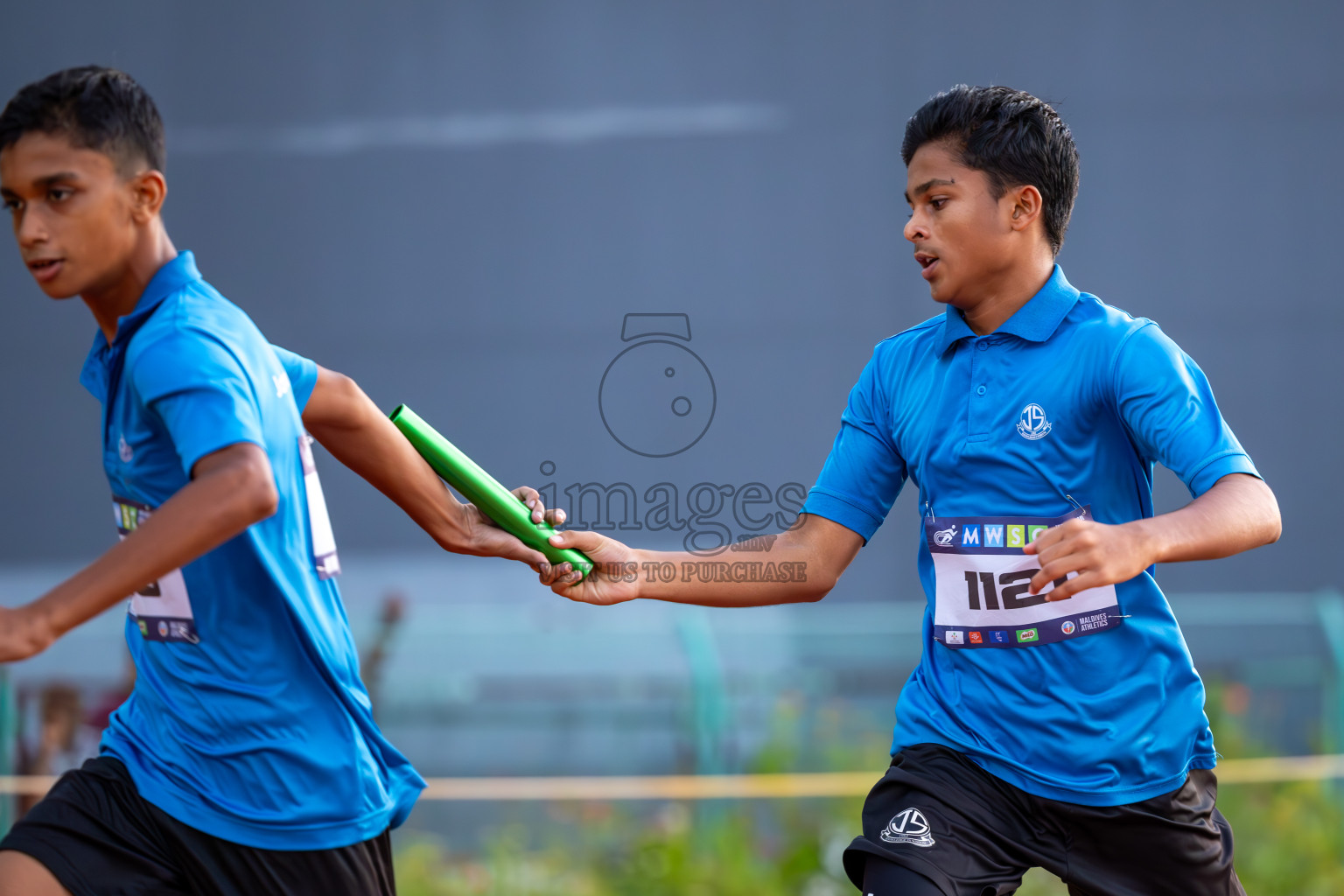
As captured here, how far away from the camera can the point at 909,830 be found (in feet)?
8.05

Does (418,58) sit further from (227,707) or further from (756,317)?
(227,707)

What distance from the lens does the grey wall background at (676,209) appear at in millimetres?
8078

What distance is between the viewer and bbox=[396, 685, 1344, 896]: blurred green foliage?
4.80 meters

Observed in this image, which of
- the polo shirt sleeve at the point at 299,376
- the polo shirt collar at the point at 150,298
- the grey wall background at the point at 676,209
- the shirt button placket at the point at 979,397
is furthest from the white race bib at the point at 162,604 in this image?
the grey wall background at the point at 676,209

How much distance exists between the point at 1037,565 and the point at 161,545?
1.58 metres

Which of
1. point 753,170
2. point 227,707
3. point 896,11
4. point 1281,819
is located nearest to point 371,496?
point 753,170

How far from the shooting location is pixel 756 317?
8.11 m

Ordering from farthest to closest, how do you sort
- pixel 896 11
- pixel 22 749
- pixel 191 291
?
pixel 896 11, pixel 22 749, pixel 191 291

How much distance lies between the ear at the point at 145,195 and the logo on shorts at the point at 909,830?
5.83ft

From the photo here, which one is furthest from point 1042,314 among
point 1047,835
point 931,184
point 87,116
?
point 87,116

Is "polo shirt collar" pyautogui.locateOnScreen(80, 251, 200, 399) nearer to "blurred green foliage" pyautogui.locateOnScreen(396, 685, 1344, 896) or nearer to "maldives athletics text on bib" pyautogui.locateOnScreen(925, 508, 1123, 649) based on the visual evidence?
"maldives athletics text on bib" pyautogui.locateOnScreen(925, 508, 1123, 649)

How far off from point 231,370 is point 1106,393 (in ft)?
5.35

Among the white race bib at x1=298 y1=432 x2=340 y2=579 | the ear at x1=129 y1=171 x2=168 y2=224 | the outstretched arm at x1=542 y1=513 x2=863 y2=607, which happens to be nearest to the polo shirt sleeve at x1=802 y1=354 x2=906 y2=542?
the outstretched arm at x1=542 y1=513 x2=863 y2=607

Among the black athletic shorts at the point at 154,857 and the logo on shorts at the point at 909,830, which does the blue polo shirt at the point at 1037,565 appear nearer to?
the logo on shorts at the point at 909,830
